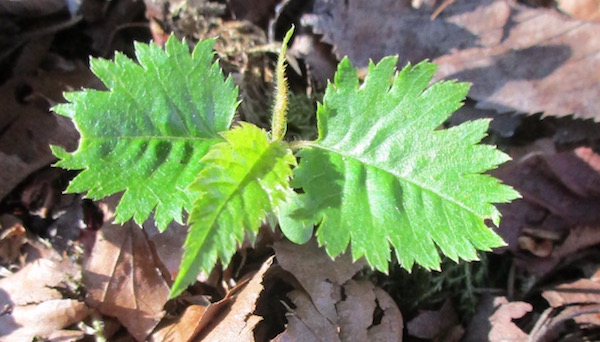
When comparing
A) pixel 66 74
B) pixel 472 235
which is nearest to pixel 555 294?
pixel 472 235

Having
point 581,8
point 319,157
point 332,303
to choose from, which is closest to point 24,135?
point 319,157

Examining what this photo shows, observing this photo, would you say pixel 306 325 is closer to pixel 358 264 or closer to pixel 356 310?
pixel 356 310

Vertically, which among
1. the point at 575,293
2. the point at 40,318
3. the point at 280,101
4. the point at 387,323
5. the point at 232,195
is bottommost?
the point at 40,318

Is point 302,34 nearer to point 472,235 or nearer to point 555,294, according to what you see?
point 472,235

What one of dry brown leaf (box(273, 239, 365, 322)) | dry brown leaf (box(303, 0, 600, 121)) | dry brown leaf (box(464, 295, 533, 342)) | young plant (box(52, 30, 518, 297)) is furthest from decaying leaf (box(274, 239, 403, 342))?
dry brown leaf (box(303, 0, 600, 121))

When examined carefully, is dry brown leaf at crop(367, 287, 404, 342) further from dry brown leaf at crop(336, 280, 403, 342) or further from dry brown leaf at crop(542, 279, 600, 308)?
dry brown leaf at crop(542, 279, 600, 308)
